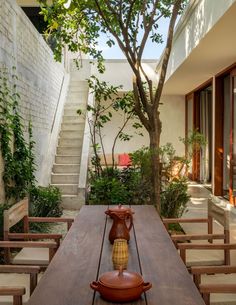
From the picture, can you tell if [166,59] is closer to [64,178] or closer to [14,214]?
[14,214]

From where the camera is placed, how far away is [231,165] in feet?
25.2

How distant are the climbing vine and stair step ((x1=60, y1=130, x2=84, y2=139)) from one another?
10.2 ft

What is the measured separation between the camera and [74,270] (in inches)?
87.6

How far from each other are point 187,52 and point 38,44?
2684mm

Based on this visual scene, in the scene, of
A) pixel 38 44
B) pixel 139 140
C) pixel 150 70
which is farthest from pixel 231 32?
pixel 139 140

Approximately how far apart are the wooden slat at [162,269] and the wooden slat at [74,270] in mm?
275

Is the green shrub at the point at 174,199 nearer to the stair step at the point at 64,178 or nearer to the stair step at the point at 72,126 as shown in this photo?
the stair step at the point at 64,178

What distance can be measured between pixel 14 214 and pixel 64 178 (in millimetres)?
4722

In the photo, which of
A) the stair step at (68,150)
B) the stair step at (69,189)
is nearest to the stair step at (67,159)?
the stair step at (68,150)

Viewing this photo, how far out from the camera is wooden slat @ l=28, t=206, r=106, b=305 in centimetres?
183

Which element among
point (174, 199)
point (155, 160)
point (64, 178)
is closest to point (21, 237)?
point (155, 160)

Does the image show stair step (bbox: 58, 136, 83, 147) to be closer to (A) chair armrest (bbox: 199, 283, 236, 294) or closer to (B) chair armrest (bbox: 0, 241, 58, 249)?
(B) chair armrest (bbox: 0, 241, 58, 249)

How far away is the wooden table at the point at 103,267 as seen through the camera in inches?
72.2

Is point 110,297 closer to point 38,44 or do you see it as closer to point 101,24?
point 101,24
